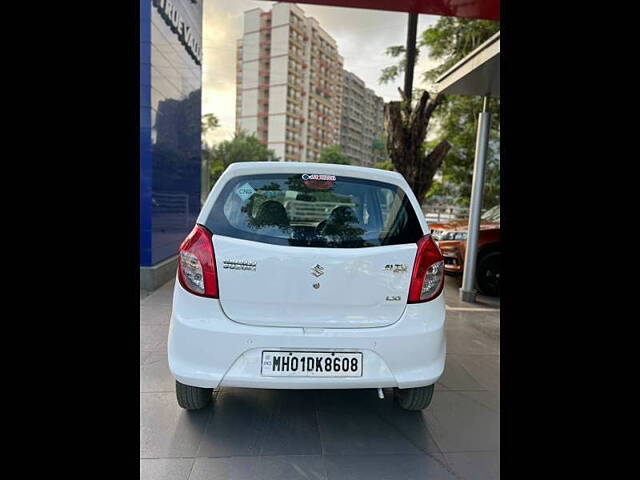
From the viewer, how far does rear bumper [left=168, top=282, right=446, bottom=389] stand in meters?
2.10

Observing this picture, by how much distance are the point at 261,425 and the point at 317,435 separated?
0.36 m

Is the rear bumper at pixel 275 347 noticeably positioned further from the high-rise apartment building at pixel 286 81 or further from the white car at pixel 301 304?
the high-rise apartment building at pixel 286 81

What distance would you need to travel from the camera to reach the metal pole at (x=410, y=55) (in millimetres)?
8522

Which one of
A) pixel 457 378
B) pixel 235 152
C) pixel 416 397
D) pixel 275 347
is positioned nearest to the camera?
pixel 275 347

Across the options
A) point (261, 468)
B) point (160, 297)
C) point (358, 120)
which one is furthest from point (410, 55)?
point (358, 120)

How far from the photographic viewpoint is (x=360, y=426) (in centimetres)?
254

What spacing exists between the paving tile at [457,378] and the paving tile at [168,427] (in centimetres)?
189

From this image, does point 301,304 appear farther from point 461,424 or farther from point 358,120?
point 358,120

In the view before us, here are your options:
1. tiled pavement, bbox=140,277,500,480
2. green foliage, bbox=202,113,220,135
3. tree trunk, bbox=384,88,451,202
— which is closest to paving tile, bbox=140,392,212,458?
tiled pavement, bbox=140,277,500,480

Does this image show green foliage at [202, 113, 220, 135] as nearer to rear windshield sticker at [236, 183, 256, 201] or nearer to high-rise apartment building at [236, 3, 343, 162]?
high-rise apartment building at [236, 3, 343, 162]
